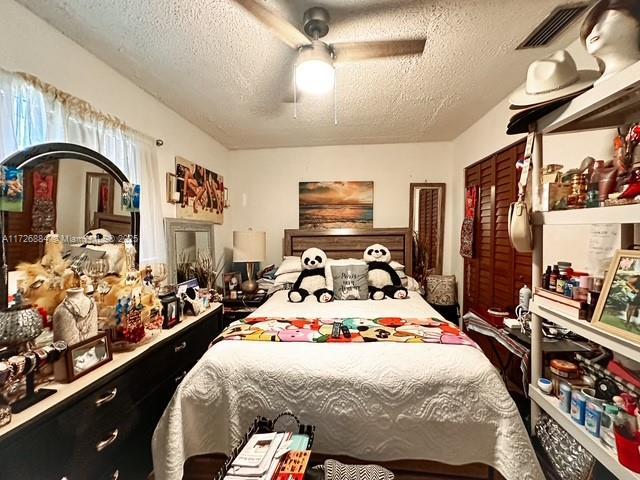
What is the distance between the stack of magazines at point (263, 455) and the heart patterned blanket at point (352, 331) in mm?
487

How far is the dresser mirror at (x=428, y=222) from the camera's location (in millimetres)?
3594

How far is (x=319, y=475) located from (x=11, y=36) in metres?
2.34

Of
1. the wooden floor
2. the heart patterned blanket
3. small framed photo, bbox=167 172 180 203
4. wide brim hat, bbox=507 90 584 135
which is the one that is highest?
wide brim hat, bbox=507 90 584 135

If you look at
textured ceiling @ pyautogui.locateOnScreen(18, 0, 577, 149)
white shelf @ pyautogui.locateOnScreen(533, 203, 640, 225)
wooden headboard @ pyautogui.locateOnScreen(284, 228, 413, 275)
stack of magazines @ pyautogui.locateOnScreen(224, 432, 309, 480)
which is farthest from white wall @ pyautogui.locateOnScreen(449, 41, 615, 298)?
stack of magazines @ pyautogui.locateOnScreen(224, 432, 309, 480)

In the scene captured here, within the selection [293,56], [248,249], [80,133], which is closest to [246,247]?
[248,249]

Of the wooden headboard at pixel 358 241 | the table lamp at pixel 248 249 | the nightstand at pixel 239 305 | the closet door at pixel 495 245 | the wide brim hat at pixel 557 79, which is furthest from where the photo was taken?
the wooden headboard at pixel 358 241

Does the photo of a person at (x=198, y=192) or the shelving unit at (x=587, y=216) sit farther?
the photo of a person at (x=198, y=192)

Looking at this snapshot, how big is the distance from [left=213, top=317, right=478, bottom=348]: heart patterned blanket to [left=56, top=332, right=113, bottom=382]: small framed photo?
57 centimetres

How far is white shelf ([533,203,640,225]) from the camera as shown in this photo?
900 mm

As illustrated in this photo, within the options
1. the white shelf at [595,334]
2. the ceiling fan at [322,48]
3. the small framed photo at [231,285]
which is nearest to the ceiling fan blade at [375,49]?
the ceiling fan at [322,48]

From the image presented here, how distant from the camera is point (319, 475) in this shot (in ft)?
3.90

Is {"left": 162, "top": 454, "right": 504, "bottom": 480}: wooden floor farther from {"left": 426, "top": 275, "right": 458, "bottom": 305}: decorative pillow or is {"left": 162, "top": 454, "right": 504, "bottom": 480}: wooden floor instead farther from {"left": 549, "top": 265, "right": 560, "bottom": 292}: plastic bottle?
{"left": 426, "top": 275, "right": 458, "bottom": 305}: decorative pillow

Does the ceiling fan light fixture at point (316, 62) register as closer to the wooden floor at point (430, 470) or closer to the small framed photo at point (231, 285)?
the wooden floor at point (430, 470)

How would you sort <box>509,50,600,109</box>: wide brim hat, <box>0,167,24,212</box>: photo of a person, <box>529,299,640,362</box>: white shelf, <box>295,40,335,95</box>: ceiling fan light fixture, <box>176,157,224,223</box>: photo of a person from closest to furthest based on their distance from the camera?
<box>529,299,640,362</box>: white shelf
<box>509,50,600,109</box>: wide brim hat
<box>0,167,24,212</box>: photo of a person
<box>295,40,335,95</box>: ceiling fan light fixture
<box>176,157,224,223</box>: photo of a person
